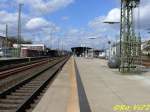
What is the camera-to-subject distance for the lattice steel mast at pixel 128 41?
1351 inches

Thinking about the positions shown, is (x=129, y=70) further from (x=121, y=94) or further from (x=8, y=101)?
(x=8, y=101)

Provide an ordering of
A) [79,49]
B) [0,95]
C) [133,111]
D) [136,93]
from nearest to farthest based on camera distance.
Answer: [133,111] → [0,95] → [136,93] → [79,49]

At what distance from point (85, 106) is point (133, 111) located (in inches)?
77.4

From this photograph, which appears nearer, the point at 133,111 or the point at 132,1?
the point at 133,111

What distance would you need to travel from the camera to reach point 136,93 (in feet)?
56.2

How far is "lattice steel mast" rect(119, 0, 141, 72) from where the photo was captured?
3431cm

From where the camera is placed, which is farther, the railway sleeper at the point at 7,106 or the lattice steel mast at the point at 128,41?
the lattice steel mast at the point at 128,41

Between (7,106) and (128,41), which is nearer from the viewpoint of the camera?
(7,106)

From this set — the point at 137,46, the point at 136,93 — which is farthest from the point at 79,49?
the point at 136,93

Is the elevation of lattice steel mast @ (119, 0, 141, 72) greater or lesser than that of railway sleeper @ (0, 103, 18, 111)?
greater

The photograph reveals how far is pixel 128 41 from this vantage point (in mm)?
34875

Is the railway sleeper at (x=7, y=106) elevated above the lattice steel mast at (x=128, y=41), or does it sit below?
below

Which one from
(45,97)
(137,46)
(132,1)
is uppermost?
(132,1)

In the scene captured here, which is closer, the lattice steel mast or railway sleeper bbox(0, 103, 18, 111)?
railway sleeper bbox(0, 103, 18, 111)
